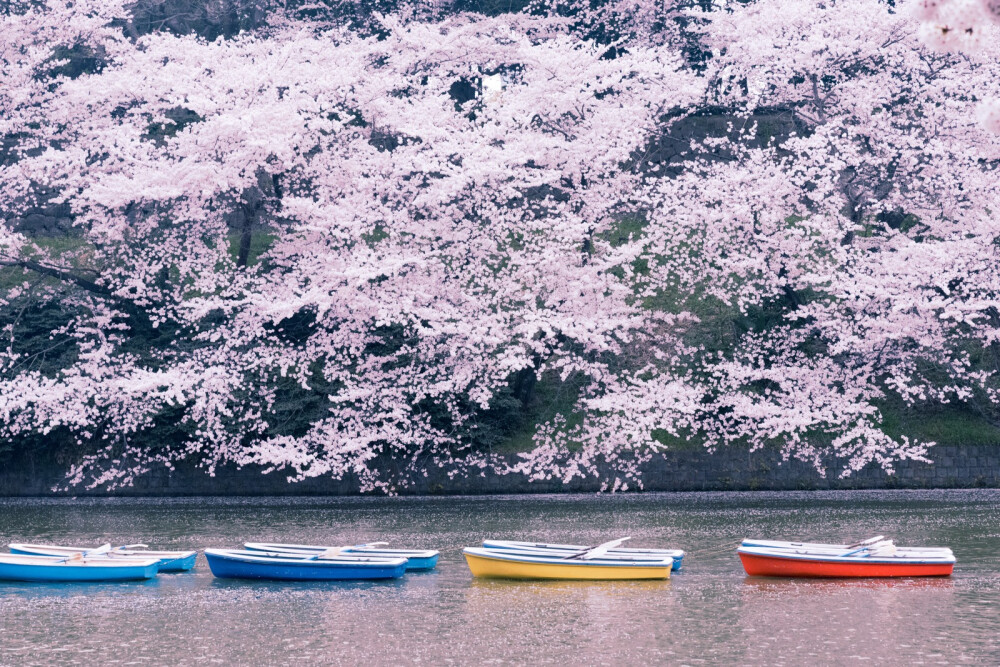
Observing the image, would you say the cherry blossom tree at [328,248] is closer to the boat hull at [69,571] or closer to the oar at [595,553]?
the boat hull at [69,571]

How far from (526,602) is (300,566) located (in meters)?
3.80

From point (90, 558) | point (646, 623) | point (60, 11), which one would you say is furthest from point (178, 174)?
point (646, 623)

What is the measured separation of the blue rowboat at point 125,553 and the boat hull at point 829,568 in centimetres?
869

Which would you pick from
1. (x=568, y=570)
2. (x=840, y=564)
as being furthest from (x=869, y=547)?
(x=568, y=570)

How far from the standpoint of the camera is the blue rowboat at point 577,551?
17828 millimetres

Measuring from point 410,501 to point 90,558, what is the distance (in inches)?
376

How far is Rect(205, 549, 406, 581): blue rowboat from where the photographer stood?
17.9m

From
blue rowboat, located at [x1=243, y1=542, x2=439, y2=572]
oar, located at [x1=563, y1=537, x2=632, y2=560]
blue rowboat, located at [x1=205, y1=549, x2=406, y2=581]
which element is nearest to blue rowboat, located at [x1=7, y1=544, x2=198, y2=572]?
blue rowboat, located at [x1=205, y1=549, x2=406, y2=581]

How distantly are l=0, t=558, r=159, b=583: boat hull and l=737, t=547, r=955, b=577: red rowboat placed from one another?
9.21 meters

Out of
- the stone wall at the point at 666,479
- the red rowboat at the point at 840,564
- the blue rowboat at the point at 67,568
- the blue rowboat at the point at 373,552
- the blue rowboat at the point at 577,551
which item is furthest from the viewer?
the stone wall at the point at 666,479

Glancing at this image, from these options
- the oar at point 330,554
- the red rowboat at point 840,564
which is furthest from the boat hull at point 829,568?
the oar at point 330,554

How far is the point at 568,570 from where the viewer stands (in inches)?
703

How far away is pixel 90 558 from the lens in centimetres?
1834

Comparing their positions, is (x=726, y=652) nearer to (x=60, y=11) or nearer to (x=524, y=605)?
(x=524, y=605)
